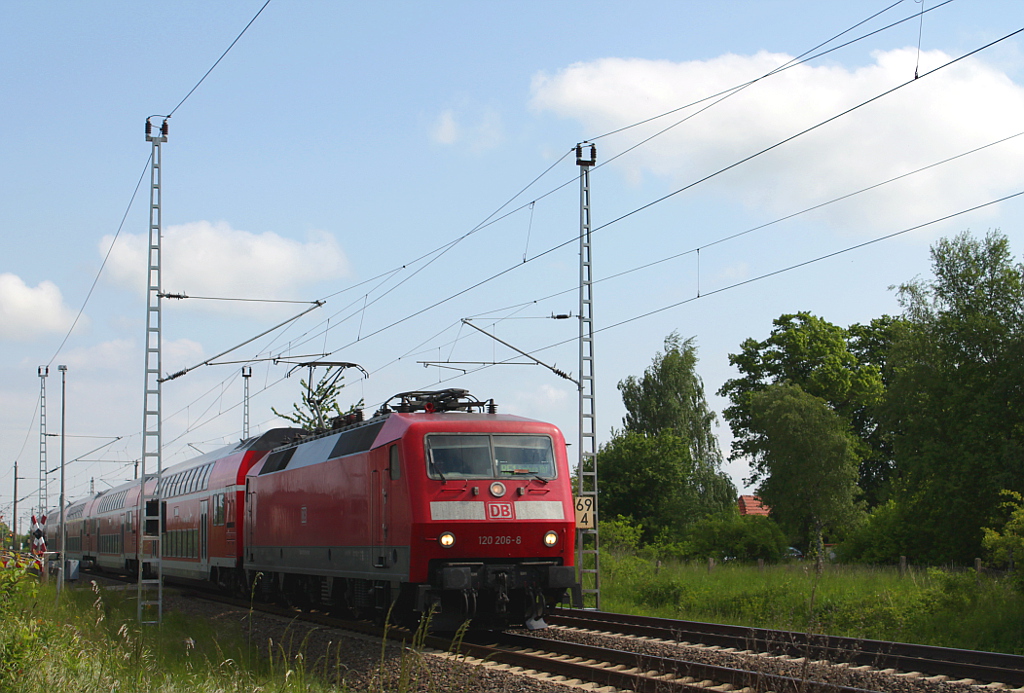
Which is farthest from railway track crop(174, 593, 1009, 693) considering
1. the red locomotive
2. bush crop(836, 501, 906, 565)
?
bush crop(836, 501, 906, 565)

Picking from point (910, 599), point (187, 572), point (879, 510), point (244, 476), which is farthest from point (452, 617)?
point (879, 510)

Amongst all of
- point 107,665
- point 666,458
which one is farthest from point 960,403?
point 107,665

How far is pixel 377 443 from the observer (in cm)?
1588

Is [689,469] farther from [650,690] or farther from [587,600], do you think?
[650,690]

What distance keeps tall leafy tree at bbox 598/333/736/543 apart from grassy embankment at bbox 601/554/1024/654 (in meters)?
23.9

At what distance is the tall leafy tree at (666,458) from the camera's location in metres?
52.3

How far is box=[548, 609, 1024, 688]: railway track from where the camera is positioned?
35.0 feet

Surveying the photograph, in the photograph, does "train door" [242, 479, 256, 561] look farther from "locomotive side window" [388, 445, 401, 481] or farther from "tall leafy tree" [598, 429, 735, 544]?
"tall leafy tree" [598, 429, 735, 544]

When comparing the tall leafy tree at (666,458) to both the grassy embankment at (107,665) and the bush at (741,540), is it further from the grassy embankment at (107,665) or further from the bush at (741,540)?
the grassy embankment at (107,665)

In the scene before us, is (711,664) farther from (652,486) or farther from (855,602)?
(652,486)

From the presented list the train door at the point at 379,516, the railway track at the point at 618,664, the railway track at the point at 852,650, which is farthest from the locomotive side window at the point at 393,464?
the railway track at the point at 852,650

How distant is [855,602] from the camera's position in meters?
17.6

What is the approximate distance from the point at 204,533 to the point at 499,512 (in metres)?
16.2

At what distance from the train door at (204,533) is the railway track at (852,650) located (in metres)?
14.4
